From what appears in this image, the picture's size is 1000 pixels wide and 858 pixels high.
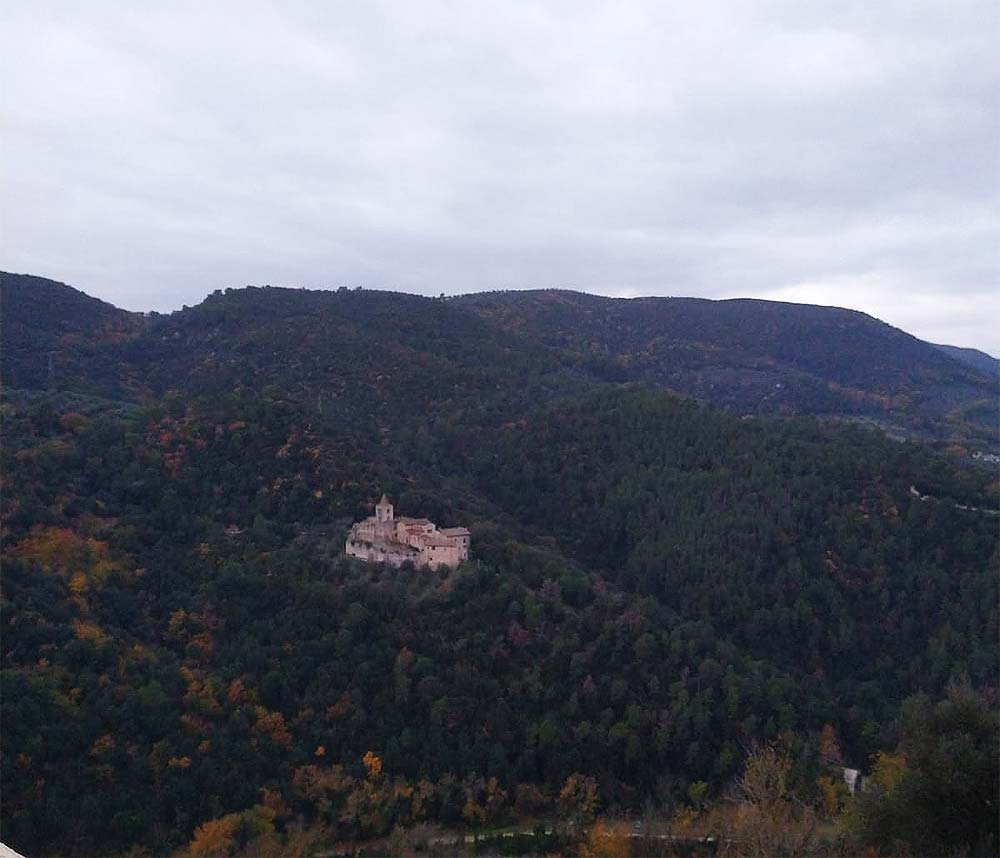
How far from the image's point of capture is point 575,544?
3375cm

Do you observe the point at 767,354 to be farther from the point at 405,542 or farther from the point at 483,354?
the point at 405,542

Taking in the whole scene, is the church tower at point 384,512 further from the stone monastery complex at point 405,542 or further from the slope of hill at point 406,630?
the slope of hill at point 406,630

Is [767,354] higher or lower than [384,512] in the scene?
higher

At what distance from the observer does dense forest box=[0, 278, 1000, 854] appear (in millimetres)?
16359

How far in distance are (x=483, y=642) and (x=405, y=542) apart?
4.43m

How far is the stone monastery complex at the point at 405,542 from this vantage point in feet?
78.5

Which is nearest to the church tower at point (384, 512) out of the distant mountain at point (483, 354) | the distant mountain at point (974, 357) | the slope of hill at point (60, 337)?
the distant mountain at point (483, 354)

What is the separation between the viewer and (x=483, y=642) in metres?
21.4

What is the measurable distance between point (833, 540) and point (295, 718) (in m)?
20.7

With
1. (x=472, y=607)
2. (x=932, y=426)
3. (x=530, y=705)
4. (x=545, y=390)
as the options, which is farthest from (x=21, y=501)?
(x=932, y=426)

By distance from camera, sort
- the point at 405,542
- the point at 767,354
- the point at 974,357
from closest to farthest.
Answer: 1. the point at 405,542
2. the point at 767,354
3. the point at 974,357

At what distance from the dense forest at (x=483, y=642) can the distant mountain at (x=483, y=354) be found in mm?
11484

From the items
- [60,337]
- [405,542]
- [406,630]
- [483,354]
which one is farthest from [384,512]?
[60,337]

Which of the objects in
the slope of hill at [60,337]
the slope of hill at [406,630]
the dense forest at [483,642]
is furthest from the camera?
the slope of hill at [60,337]
